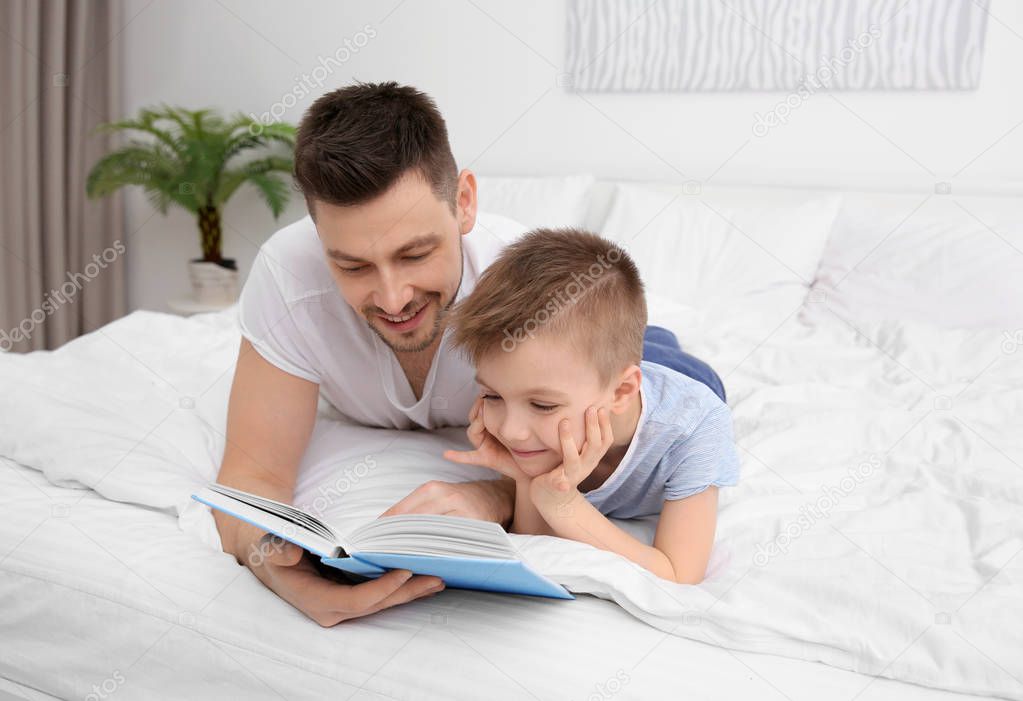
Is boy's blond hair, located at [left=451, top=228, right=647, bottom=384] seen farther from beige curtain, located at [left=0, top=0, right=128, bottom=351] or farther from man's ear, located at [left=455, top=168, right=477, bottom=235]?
beige curtain, located at [left=0, top=0, right=128, bottom=351]

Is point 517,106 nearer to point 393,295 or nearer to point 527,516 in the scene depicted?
point 393,295

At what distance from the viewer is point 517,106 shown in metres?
3.11

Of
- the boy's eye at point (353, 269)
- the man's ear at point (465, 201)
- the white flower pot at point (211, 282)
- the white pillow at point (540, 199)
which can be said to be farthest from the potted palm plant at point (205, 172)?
the boy's eye at point (353, 269)

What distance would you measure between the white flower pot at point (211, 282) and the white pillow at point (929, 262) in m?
2.27

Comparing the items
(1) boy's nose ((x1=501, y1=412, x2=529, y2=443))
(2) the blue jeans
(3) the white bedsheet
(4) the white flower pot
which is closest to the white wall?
(4) the white flower pot

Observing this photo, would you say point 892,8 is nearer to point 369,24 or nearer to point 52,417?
point 369,24

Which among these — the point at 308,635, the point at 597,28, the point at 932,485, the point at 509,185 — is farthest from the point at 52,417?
the point at 597,28

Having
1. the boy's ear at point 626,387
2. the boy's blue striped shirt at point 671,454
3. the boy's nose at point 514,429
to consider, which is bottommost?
the boy's blue striped shirt at point 671,454

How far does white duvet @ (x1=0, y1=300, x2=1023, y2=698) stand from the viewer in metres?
0.87

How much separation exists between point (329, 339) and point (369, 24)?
234cm

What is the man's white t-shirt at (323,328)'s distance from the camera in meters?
1.31

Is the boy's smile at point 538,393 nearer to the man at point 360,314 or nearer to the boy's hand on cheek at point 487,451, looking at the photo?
the boy's hand on cheek at point 487,451

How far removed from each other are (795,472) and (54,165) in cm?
325

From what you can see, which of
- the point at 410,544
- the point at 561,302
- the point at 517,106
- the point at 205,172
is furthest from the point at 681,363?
the point at 205,172
